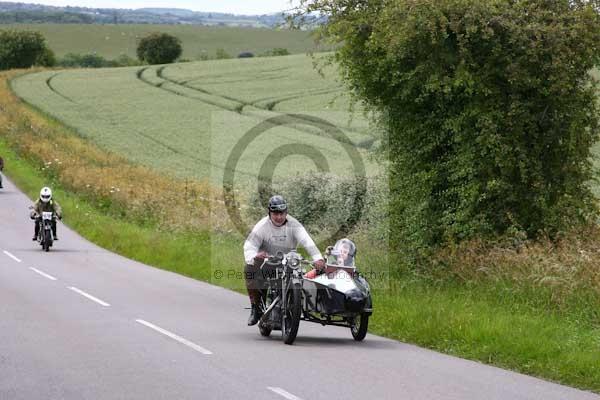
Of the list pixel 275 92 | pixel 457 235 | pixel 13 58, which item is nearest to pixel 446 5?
pixel 457 235

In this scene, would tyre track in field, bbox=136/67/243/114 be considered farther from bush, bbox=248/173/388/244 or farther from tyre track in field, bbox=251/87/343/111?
bush, bbox=248/173/388/244

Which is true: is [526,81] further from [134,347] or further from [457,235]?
[134,347]

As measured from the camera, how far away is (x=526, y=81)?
1908cm

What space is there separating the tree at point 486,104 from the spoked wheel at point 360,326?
18.9ft

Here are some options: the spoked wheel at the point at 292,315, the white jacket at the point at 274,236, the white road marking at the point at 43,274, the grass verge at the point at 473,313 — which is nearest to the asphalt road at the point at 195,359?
the spoked wheel at the point at 292,315

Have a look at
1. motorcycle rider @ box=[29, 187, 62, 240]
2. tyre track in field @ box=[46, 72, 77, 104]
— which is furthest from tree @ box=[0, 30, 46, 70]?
motorcycle rider @ box=[29, 187, 62, 240]

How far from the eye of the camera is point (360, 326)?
45.7 ft

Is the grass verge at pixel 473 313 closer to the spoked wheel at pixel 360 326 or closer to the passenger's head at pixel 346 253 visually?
the spoked wheel at pixel 360 326

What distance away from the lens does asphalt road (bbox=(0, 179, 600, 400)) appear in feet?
33.4

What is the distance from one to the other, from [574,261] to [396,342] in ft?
11.0

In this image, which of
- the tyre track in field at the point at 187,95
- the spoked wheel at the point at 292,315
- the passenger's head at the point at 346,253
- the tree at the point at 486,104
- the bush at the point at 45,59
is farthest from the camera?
the bush at the point at 45,59

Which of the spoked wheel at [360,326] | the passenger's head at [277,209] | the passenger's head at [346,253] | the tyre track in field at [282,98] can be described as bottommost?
the tyre track in field at [282,98]

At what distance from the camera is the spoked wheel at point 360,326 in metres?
13.8

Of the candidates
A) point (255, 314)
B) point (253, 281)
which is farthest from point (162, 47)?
point (253, 281)
